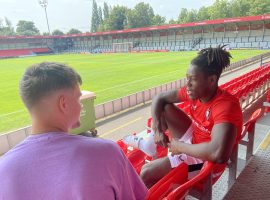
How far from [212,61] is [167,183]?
107cm

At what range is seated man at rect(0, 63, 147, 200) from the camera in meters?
0.97

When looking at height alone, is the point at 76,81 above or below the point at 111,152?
above

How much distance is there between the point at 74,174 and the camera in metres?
0.96

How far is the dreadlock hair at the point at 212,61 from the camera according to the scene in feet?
7.11

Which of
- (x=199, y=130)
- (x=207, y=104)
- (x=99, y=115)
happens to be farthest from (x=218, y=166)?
(x=99, y=115)

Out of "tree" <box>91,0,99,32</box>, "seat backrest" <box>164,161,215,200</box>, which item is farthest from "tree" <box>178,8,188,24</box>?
"seat backrest" <box>164,161,215,200</box>

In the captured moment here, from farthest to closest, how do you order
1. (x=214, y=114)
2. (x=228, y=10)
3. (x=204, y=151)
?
(x=228, y=10)
(x=214, y=114)
(x=204, y=151)

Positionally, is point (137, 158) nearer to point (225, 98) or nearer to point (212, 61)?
point (225, 98)

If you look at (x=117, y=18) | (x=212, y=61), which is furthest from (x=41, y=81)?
(x=117, y=18)

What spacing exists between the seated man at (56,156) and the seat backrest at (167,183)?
47 centimetres

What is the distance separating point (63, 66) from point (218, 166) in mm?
1608

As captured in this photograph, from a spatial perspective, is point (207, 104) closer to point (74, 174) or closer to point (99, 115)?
point (74, 174)

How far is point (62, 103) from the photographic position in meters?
1.07

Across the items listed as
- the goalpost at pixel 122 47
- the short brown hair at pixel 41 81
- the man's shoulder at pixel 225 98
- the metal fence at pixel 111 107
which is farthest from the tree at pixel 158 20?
the short brown hair at pixel 41 81
